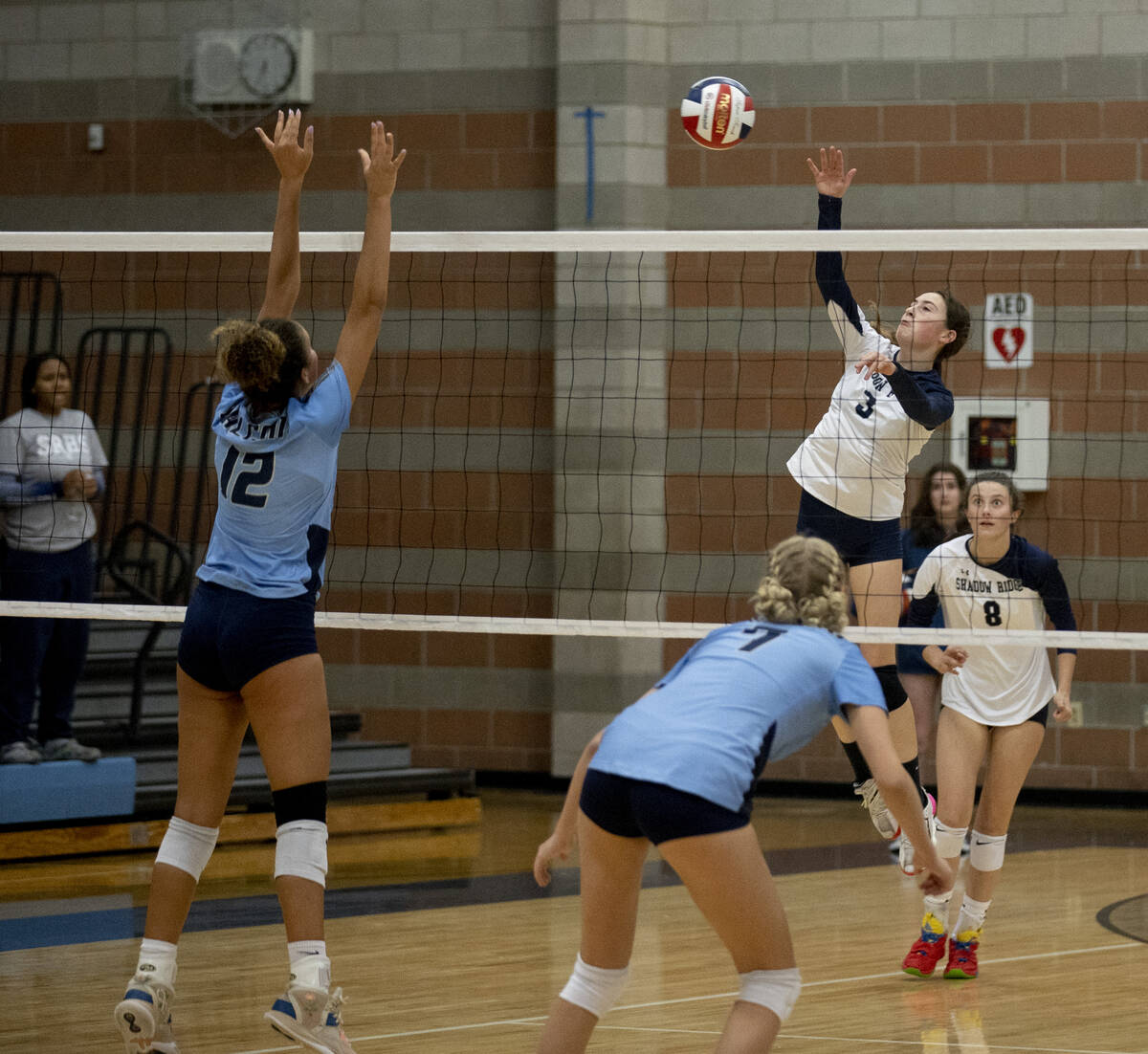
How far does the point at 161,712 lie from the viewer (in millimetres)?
9156

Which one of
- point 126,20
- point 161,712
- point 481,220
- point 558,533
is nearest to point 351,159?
point 481,220

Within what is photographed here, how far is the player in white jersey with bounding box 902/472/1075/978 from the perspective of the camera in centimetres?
581

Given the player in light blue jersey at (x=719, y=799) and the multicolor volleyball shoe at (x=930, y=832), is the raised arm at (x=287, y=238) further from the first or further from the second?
the multicolor volleyball shoe at (x=930, y=832)

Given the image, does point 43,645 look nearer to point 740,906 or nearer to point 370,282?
point 370,282

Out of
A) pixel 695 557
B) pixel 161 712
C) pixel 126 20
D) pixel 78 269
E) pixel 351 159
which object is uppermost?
pixel 126 20

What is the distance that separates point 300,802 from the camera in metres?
4.28

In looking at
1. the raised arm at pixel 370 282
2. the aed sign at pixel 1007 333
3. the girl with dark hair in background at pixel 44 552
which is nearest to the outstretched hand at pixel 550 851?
the raised arm at pixel 370 282

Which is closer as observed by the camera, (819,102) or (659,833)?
(659,833)

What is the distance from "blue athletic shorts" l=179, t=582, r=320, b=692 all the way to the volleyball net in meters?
4.87

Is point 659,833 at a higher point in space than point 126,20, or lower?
lower

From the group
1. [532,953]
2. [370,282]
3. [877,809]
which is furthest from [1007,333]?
[370,282]

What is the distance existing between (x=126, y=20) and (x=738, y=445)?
15.7 feet

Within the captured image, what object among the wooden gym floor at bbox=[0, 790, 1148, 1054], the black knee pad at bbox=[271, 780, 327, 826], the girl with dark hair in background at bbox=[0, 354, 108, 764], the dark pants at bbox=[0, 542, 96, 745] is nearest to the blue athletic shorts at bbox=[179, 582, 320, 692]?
the black knee pad at bbox=[271, 780, 327, 826]

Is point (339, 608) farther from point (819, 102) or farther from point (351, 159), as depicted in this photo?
point (819, 102)
